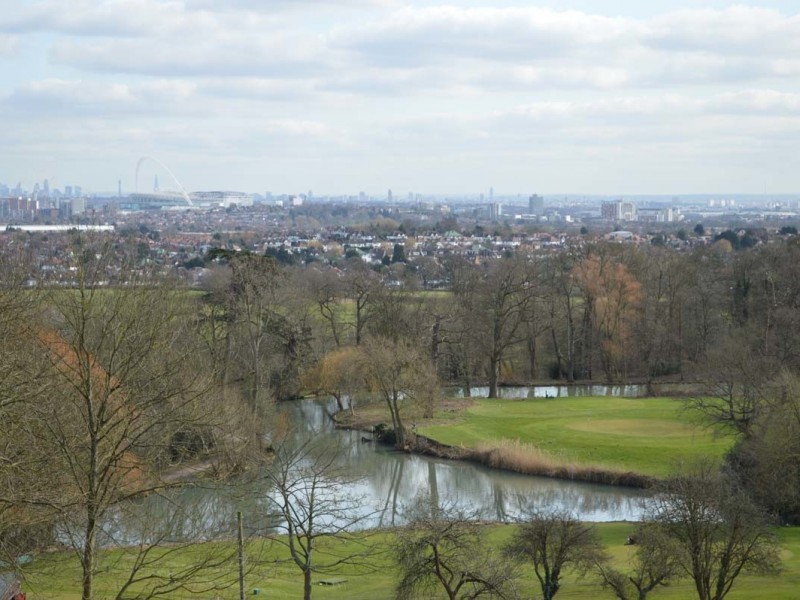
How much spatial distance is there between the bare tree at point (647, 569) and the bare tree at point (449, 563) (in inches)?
78.1

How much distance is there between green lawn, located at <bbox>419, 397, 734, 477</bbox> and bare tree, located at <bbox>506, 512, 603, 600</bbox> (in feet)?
44.2

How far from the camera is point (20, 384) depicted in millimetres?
11367

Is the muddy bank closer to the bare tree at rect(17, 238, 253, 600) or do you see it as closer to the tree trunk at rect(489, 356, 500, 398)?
the tree trunk at rect(489, 356, 500, 398)

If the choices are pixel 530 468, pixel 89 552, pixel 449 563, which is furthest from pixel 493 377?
pixel 89 552

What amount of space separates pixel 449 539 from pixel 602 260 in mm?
38880

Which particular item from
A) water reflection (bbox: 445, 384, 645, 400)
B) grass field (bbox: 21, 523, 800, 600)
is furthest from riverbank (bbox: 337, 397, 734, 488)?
grass field (bbox: 21, 523, 800, 600)

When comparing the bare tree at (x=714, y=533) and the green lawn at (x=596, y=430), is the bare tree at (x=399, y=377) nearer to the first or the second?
the green lawn at (x=596, y=430)

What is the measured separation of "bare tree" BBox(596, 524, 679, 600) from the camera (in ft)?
56.4

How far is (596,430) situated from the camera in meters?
38.3

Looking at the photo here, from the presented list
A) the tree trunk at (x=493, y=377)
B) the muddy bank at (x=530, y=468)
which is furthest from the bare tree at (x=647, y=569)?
the tree trunk at (x=493, y=377)

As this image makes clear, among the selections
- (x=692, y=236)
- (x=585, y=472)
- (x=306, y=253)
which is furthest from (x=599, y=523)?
(x=692, y=236)

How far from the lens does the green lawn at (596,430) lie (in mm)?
34094

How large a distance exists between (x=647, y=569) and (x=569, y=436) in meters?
20.1

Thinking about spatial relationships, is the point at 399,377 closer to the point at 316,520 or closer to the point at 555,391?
the point at 316,520
